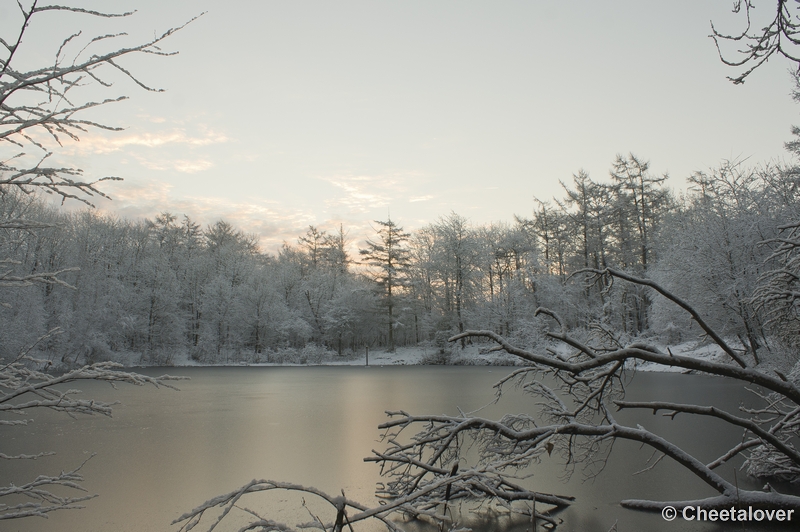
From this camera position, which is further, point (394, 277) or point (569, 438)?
point (394, 277)

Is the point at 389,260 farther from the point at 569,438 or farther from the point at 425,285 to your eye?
the point at 569,438

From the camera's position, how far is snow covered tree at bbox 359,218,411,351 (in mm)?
36281

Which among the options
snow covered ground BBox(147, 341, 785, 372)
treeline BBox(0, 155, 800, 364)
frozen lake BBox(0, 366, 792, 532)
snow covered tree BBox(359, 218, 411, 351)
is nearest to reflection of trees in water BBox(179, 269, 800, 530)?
frozen lake BBox(0, 366, 792, 532)

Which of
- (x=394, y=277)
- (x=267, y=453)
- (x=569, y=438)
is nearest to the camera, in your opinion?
(x=569, y=438)

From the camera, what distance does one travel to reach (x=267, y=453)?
24.3 feet

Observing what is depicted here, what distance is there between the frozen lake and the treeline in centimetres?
773

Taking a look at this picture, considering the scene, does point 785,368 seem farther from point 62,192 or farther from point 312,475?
point 62,192

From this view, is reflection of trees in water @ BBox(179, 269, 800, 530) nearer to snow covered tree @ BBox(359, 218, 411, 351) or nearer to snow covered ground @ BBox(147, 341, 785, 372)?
snow covered ground @ BBox(147, 341, 785, 372)

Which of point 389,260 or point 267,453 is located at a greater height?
point 389,260

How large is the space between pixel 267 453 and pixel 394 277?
29377 mm

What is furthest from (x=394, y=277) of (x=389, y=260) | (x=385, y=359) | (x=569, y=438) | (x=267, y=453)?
(x=569, y=438)

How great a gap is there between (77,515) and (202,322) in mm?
32685

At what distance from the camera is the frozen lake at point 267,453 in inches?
198

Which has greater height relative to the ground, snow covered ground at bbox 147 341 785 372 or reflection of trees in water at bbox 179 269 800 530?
reflection of trees in water at bbox 179 269 800 530
